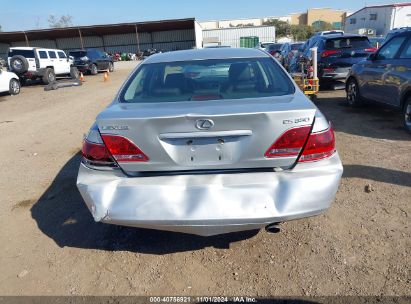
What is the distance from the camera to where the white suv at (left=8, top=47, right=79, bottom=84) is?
1841 cm

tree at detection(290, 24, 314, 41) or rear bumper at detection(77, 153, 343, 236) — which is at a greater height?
rear bumper at detection(77, 153, 343, 236)

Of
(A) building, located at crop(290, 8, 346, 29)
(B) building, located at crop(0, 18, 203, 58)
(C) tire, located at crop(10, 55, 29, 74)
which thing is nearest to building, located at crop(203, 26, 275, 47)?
(B) building, located at crop(0, 18, 203, 58)

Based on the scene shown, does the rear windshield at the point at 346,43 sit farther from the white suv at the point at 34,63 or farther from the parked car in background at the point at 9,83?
the white suv at the point at 34,63

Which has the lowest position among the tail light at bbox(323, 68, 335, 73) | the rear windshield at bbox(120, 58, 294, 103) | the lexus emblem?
the tail light at bbox(323, 68, 335, 73)

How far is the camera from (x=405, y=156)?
5.04 m

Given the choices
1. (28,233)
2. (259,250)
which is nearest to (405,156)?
(259,250)

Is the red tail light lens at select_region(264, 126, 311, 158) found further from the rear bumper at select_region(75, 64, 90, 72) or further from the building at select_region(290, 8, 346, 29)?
the building at select_region(290, 8, 346, 29)

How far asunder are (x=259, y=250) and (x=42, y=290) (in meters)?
1.75

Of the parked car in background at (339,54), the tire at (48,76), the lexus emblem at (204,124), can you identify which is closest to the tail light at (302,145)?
the lexus emblem at (204,124)

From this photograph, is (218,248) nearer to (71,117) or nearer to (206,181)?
(206,181)

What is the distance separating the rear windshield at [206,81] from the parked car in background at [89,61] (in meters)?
24.0

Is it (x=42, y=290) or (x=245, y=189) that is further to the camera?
(x=42, y=290)

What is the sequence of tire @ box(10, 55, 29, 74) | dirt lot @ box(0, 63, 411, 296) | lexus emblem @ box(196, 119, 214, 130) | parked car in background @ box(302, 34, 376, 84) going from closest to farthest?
lexus emblem @ box(196, 119, 214, 130) < dirt lot @ box(0, 63, 411, 296) < parked car in background @ box(302, 34, 376, 84) < tire @ box(10, 55, 29, 74)

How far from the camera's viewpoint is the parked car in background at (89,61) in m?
25.6
